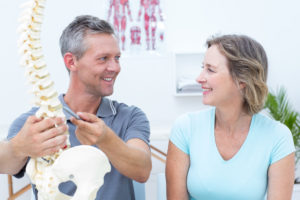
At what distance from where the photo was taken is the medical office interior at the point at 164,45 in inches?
130

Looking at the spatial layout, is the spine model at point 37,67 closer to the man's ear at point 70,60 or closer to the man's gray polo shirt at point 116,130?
the man's gray polo shirt at point 116,130

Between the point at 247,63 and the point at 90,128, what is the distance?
2.46ft

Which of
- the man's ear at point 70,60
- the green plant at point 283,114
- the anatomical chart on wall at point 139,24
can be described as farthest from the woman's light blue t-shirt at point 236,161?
the anatomical chart on wall at point 139,24

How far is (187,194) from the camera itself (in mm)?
1521

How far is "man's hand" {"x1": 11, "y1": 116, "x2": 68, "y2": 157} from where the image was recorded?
0.87 meters

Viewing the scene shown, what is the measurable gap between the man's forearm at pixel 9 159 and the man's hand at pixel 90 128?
21 cm

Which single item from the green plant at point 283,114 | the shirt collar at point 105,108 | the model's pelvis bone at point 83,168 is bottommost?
the green plant at point 283,114

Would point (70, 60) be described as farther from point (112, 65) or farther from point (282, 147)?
point (282, 147)

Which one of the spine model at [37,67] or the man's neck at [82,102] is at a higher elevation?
the spine model at [37,67]

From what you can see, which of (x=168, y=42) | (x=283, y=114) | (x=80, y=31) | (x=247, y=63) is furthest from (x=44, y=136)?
(x=168, y=42)

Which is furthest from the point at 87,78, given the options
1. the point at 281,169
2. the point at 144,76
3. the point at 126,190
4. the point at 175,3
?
the point at 175,3

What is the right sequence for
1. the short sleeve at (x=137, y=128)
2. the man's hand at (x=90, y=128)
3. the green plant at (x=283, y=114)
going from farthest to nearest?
the green plant at (x=283, y=114) → the short sleeve at (x=137, y=128) → the man's hand at (x=90, y=128)

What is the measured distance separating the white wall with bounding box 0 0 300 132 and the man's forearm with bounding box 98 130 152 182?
2034 millimetres

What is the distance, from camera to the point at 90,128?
95cm
